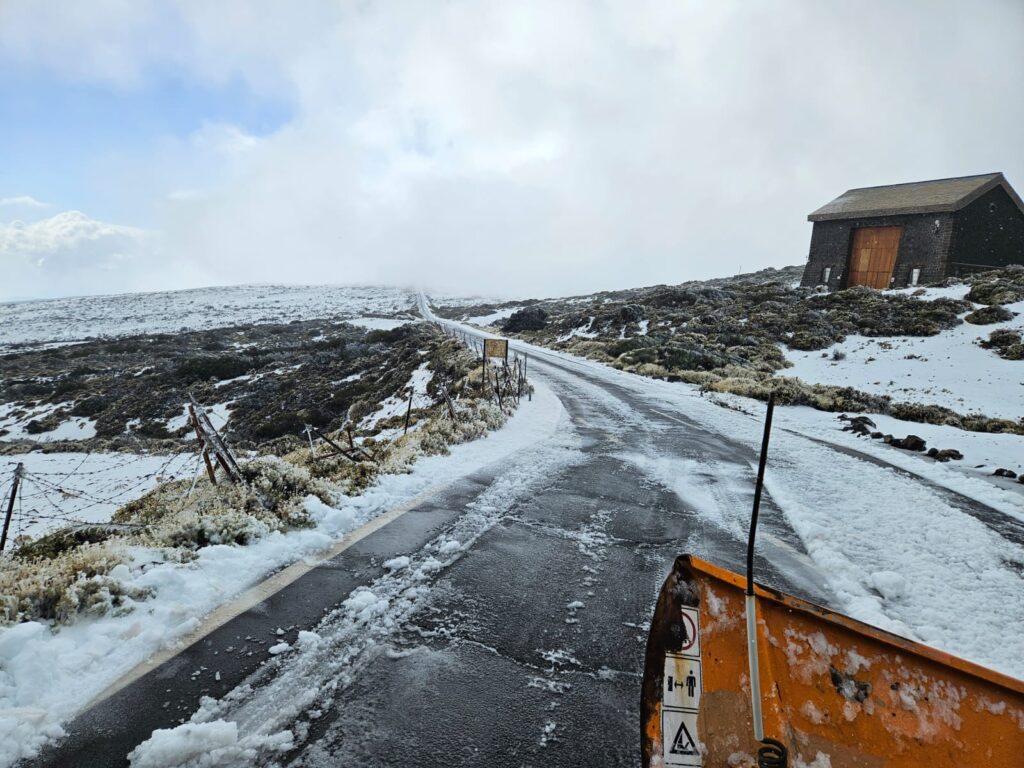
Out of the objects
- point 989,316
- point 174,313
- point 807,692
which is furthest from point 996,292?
point 174,313

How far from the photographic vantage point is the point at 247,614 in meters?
3.64

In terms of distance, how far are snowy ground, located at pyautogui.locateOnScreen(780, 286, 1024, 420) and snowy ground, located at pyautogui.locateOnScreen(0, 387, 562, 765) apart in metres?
16.8

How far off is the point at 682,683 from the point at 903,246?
3553 cm

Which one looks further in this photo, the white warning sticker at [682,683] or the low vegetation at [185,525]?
the low vegetation at [185,525]

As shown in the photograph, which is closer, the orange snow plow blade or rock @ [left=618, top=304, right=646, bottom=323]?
the orange snow plow blade

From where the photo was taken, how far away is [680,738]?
244cm

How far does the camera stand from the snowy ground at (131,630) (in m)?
2.65

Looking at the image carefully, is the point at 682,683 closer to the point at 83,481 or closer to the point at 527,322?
the point at 83,481

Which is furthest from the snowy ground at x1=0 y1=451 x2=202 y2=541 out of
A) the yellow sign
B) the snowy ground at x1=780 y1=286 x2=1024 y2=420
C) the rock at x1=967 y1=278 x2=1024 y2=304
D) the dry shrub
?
the rock at x1=967 y1=278 x2=1024 y2=304

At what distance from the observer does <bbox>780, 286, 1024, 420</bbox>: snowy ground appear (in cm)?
1526

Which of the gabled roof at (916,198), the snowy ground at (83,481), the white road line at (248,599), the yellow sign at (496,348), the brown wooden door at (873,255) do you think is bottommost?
the snowy ground at (83,481)

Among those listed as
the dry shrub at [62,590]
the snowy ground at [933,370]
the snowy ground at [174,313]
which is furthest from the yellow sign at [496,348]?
the snowy ground at [174,313]

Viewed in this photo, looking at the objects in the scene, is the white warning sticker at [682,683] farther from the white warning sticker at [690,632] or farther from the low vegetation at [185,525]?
the low vegetation at [185,525]

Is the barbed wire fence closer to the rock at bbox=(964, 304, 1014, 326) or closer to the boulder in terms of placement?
the boulder
